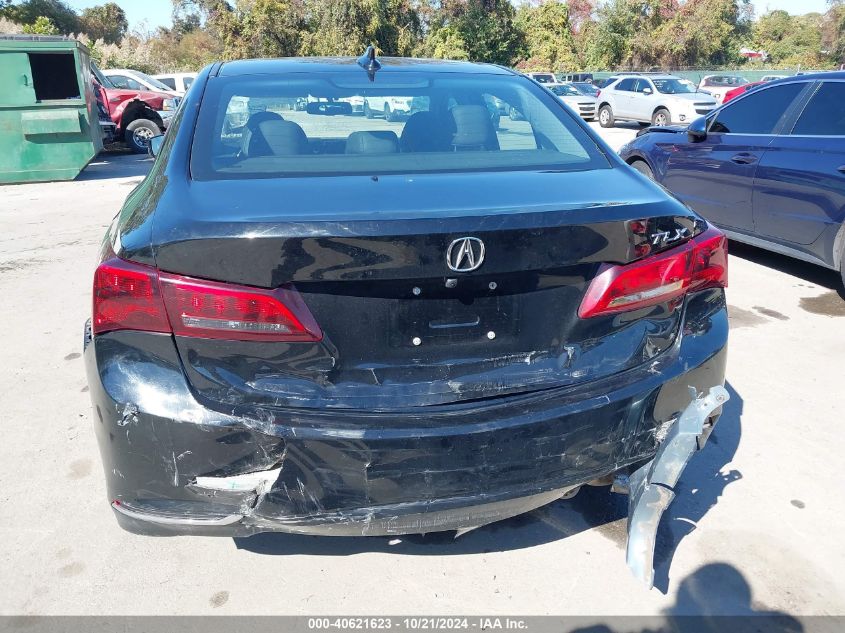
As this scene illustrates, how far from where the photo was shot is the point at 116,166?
14570 millimetres

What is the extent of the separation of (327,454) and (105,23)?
79374mm

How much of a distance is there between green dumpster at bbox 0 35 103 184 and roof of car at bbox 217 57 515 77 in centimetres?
947

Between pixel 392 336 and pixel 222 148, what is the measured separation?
1037mm

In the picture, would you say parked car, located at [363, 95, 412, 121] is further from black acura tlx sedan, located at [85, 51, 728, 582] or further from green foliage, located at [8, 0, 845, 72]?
green foliage, located at [8, 0, 845, 72]

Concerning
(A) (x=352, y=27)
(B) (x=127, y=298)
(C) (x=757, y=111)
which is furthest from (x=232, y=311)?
(A) (x=352, y=27)

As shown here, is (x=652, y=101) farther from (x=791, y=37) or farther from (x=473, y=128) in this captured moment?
(x=791, y=37)

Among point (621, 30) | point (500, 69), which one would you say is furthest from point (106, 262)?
point (621, 30)

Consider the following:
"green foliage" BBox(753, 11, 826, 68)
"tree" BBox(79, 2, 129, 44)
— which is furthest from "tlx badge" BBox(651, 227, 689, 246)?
"tree" BBox(79, 2, 129, 44)

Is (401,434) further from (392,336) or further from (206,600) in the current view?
(206,600)

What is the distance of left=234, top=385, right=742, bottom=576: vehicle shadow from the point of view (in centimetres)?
265

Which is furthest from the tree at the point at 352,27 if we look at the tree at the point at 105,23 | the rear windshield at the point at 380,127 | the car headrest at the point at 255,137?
the car headrest at the point at 255,137

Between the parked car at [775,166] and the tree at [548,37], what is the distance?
41.1 meters

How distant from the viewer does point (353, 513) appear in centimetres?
200

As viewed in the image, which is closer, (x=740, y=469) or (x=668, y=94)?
(x=740, y=469)
